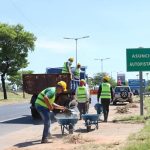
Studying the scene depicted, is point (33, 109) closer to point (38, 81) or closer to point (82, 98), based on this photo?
point (38, 81)

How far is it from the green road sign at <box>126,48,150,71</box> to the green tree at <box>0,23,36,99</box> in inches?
1414

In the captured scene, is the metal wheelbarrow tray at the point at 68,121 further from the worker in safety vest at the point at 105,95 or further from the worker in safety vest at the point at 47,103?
the worker in safety vest at the point at 105,95

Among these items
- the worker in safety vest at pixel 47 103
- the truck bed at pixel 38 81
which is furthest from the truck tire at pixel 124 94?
the worker in safety vest at pixel 47 103

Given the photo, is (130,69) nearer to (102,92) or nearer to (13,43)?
(102,92)

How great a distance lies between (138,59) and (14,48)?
37.2m

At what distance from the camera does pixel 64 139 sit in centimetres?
1519

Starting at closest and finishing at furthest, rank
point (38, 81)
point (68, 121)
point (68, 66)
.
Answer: point (68, 121), point (68, 66), point (38, 81)

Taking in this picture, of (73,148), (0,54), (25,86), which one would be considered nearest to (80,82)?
(25,86)

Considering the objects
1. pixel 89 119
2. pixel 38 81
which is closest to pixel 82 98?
pixel 38 81

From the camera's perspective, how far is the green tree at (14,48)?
195ft

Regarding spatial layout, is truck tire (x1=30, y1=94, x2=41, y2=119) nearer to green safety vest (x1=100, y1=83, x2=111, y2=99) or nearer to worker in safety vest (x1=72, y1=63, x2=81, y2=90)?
worker in safety vest (x1=72, y1=63, x2=81, y2=90)

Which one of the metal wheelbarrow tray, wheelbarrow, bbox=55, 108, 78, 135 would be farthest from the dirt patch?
the metal wheelbarrow tray

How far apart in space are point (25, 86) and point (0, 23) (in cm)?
3714

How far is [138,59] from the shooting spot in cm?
2448
